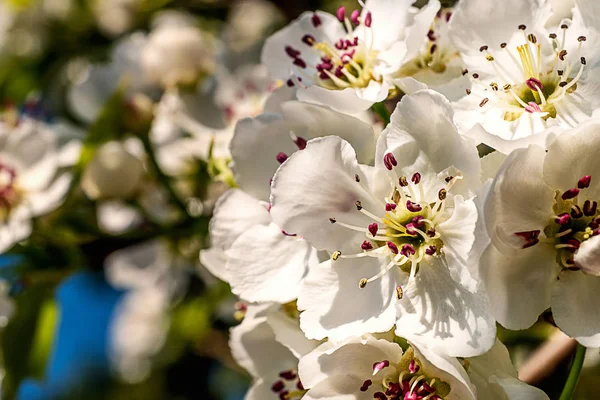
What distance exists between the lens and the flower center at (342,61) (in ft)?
2.93

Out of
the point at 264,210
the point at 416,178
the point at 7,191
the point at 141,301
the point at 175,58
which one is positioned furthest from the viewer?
the point at 141,301

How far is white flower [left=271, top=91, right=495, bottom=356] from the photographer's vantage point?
2.41ft

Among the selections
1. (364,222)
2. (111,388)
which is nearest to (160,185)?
(364,222)

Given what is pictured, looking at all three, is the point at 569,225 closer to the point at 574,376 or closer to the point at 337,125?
the point at 574,376

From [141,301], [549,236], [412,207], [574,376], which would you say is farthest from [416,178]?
[141,301]

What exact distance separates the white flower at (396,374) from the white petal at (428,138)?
0.17 m

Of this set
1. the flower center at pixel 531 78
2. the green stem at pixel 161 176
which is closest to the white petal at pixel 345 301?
the flower center at pixel 531 78

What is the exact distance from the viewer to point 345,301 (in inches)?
30.7

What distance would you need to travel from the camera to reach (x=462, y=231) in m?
0.73

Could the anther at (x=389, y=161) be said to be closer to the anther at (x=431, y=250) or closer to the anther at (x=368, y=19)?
the anther at (x=431, y=250)

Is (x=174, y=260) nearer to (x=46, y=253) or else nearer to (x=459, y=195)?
(x=46, y=253)

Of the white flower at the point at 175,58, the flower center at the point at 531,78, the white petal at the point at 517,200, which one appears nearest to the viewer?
the white petal at the point at 517,200

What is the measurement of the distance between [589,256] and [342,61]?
1.20 ft

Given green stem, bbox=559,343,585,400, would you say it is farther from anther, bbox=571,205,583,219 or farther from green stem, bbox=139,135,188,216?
green stem, bbox=139,135,188,216
